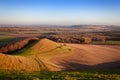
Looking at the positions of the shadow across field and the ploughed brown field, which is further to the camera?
the shadow across field

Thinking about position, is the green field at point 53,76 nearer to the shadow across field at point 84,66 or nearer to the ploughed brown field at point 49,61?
the ploughed brown field at point 49,61

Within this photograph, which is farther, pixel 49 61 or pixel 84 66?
pixel 49 61

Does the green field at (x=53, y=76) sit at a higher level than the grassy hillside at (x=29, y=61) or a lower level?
higher

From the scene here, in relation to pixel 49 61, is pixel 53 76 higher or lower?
higher

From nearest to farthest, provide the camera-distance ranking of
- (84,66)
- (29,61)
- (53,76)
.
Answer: (53,76) → (29,61) → (84,66)

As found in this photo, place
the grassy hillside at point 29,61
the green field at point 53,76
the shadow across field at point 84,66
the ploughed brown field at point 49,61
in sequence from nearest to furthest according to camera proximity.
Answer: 1. the green field at point 53,76
2. the grassy hillside at point 29,61
3. the ploughed brown field at point 49,61
4. the shadow across field at point 84,66

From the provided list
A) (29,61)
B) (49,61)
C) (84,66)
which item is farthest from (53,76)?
(49,61)

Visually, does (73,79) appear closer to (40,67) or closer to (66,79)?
(66,79)

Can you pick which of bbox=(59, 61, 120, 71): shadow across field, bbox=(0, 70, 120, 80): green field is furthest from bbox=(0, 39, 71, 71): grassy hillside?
bbox=(0, 70, 120, 80): green field

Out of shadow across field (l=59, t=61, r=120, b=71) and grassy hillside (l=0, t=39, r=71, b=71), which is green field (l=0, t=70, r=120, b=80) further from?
shadow across field (l=59, t=61, r=120, b=71)

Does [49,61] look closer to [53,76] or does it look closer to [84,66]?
[84,66]

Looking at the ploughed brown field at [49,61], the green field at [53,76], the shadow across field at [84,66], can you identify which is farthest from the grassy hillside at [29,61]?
the green field at [53,76]
